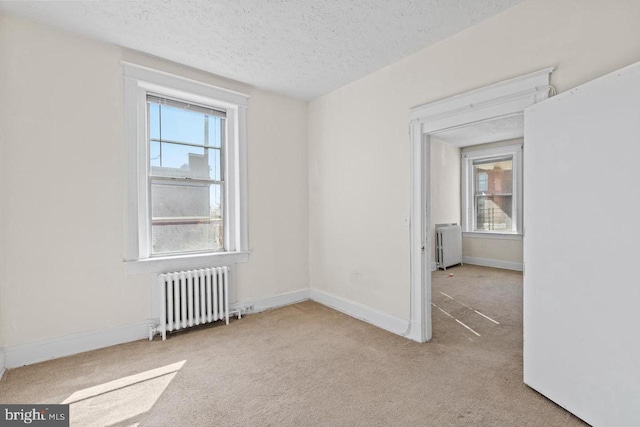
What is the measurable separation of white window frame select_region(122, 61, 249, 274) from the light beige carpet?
2.57ft

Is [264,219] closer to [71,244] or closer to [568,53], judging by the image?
[71,244]

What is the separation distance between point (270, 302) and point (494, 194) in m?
5.58

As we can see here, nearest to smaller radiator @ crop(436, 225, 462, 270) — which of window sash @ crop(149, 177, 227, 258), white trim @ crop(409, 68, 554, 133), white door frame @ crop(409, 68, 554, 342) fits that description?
white door frame @ crop(409, 68, 554, 342)

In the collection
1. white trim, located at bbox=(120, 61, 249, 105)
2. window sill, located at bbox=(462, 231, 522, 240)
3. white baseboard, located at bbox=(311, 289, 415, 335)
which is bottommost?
white baseboard, located at bbox=(311, 289, 415, 335)

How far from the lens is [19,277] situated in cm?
240

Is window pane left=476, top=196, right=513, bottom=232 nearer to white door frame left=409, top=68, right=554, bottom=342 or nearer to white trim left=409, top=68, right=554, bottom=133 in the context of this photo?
white door frame left=409, top=68, right=554, bottom=342

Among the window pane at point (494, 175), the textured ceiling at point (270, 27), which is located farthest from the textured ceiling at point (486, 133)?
the textured ceiling at point (270, 27)

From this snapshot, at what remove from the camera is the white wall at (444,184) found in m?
6.30

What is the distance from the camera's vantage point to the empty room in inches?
69.9

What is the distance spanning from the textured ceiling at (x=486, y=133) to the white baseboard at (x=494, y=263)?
8.46ft

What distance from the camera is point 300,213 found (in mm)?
4176

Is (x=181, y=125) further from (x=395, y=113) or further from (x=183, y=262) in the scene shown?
(x=395, y=113)

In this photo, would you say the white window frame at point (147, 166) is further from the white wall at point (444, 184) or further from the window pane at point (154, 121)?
the white wall at point (444, 184)

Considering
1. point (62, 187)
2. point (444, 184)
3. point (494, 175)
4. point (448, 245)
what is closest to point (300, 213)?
point (62, 187)
